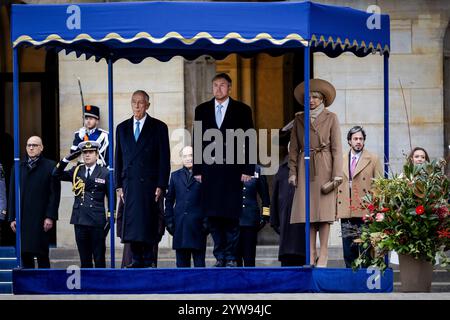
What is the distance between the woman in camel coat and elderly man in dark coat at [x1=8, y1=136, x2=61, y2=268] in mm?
3014

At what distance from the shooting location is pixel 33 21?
16.1 meters

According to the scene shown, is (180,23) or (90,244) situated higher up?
(180,23)

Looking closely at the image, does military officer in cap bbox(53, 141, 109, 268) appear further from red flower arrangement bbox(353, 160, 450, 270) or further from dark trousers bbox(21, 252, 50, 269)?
red flower arrangement bbox(353, 160, 450, 270)

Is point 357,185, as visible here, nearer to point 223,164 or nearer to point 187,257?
point 223,164

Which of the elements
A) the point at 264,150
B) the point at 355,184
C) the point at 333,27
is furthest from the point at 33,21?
the point at 264,150

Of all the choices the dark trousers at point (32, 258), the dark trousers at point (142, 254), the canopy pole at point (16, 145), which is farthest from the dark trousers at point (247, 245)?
the canopy pole at point (16, 145)

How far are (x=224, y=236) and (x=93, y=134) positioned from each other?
3696mm

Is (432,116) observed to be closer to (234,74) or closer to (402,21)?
(402,21)

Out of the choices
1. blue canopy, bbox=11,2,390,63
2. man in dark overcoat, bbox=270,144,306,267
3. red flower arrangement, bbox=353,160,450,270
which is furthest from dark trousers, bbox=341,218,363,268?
blue canopy, bbox=11,2,390,63

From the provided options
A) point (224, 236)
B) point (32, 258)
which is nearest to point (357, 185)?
point (224, 236)

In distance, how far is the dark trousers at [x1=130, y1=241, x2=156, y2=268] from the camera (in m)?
17.2

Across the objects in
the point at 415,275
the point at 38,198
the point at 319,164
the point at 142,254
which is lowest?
the point at 415,275

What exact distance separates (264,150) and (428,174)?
6.50 metres

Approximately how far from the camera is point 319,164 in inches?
664
